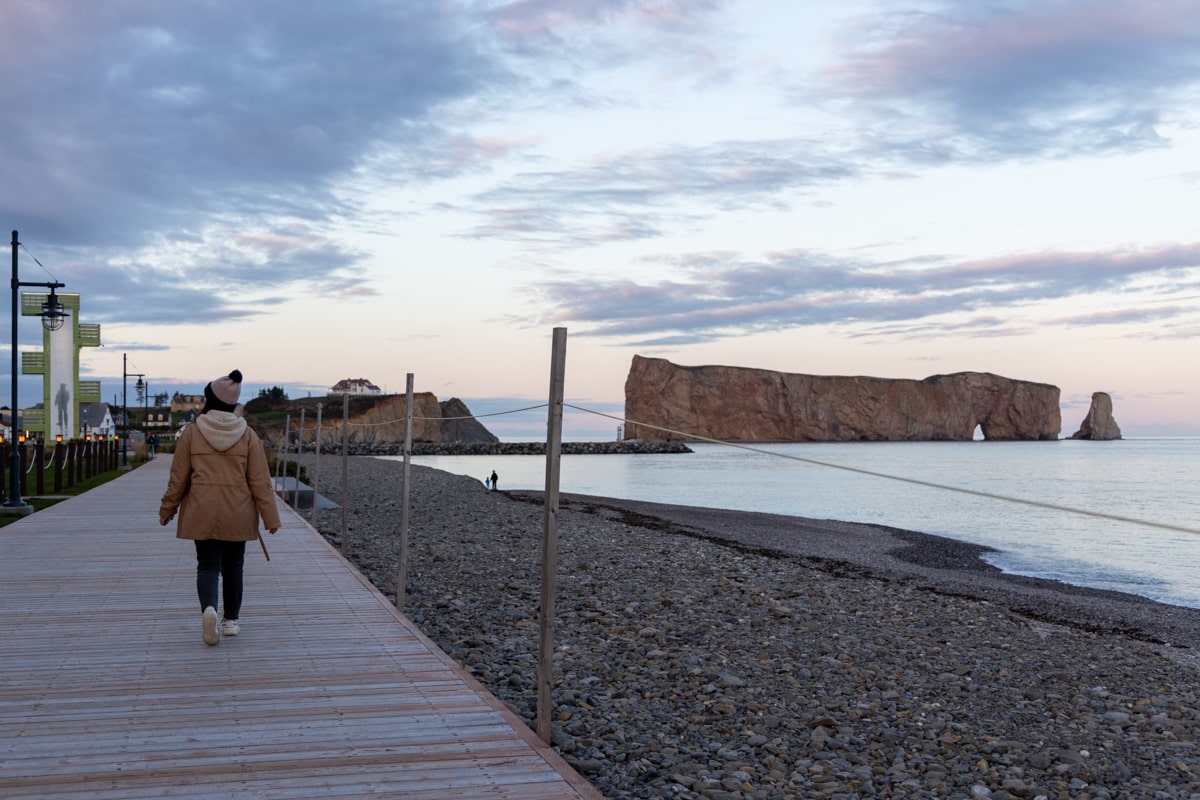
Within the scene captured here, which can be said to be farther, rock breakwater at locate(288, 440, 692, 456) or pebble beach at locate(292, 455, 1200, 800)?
rock breakwater at locate(288, 440, 692, 456)

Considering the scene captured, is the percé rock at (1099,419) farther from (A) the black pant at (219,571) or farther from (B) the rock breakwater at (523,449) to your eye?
(A) the black pant at (219,571)

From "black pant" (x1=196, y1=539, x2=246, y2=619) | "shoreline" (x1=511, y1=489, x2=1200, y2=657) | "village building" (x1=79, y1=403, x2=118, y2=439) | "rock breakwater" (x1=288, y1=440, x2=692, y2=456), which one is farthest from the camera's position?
"rock breakwater" (x1=288, y1=440, x2=692, y2=456)

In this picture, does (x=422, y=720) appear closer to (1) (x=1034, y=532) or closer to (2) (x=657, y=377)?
(1) (x=1034, y=532)

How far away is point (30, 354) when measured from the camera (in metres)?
57.7

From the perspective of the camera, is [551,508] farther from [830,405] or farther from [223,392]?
[830,405]

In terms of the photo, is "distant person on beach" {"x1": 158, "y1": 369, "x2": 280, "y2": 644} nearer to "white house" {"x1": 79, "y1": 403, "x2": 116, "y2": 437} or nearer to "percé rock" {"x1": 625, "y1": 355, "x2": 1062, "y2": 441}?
"white house" {"x1": 79, "y1": 403, "x2": 116, "y2": 437}

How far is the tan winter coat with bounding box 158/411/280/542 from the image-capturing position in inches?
261

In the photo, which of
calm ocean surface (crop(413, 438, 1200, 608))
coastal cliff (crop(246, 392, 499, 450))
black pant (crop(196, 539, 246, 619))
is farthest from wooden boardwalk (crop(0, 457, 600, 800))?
coastal cliff (crop(246, 392, 499, 450))

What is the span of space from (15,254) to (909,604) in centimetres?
1579

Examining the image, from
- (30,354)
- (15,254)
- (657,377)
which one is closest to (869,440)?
(657,377)

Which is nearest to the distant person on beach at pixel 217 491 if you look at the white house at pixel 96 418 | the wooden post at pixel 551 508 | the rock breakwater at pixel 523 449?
the wooden post at pixel 551 508

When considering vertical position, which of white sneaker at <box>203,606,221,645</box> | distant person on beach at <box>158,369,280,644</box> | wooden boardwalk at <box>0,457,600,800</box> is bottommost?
wooden boardwalk at <box>0,457,600,800</box>

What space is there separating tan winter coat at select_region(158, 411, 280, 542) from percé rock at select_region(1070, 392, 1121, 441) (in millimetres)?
197855

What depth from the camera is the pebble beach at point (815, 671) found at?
5.78 m
